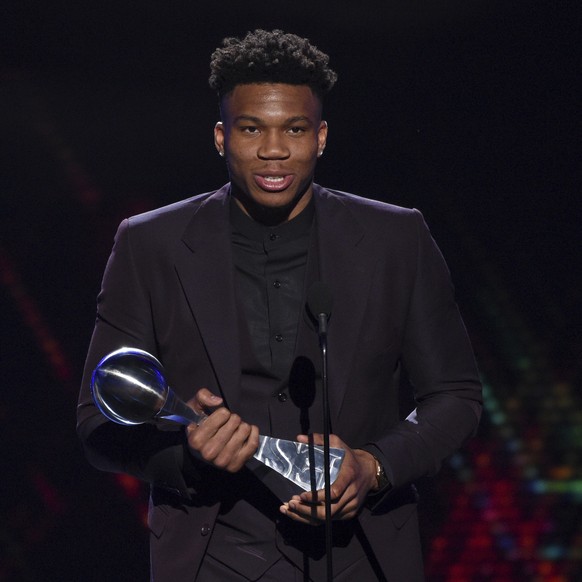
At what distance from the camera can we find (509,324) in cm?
350

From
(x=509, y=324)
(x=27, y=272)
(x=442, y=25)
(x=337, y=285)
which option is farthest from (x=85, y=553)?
(x=442, y=25)

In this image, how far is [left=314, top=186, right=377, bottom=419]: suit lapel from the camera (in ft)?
6.84

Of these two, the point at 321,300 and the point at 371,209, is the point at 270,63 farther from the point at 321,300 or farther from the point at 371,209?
the point at 321,300

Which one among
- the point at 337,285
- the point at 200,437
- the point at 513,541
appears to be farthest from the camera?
the point at 513,541

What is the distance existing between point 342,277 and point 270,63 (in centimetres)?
48

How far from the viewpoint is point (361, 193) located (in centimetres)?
349

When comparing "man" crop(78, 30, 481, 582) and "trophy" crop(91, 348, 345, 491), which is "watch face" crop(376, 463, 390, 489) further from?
"trophy" crop(91, 348, 345, 491)

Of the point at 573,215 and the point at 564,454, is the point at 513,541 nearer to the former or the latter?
the point at 564,454

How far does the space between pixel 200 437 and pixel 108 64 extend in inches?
80.1

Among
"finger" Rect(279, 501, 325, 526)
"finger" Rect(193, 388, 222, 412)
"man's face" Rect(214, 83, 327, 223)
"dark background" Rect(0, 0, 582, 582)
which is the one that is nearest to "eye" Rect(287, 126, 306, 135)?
"man's face" Rect(214, 83, 327, 223)

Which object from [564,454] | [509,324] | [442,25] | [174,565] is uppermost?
[442,25]

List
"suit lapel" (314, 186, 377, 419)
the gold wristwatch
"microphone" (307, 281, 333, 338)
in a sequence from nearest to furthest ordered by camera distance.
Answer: "microphone" (307, 281, 333, 338) < the gold wristwatch < "suit lapel" (314, 186, 377, 419)

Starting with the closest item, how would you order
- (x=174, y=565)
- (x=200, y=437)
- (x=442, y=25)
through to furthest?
(x=200, y=437), (x=174, y=565), (x=442, y=25)

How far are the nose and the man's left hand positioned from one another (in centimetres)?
61
